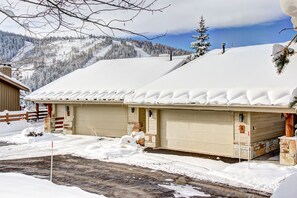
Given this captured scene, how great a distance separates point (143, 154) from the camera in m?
14.3

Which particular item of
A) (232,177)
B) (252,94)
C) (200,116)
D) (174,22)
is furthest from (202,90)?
(174,22)

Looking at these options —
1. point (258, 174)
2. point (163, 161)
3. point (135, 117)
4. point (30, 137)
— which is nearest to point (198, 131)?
point (163, 161)

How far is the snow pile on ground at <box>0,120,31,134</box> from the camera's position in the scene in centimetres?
2287

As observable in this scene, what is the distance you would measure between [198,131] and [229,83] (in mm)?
2456

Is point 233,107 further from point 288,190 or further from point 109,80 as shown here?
point 109,80

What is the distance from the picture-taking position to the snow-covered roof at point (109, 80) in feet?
63.6

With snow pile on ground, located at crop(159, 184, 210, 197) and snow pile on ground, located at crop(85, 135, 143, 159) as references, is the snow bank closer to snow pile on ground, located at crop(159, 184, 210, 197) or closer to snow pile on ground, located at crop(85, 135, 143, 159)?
snow pile on ground, located at crop(85, 135, 143, 159)

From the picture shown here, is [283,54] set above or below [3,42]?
below

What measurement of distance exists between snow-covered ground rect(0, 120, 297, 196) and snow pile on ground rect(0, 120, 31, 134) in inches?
157

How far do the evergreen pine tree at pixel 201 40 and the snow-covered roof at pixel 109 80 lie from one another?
1549 centimetres

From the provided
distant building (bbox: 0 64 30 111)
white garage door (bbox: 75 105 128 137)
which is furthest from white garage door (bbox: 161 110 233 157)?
distant building (bbox: 0 64 30 111)

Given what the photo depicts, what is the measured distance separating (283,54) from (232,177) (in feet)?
24.3

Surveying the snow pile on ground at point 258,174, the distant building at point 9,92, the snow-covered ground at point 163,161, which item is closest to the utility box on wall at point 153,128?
the snow-covered ground at point 163,161

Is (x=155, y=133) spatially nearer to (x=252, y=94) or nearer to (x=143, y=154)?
(x=143, y=154)
